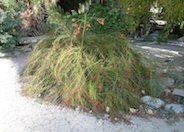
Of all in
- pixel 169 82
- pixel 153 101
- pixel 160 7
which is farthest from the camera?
pixel 160 7

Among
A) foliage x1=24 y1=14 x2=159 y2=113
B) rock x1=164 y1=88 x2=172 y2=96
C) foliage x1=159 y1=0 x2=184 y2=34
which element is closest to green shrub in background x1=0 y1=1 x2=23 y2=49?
foliage x1=24 y1=14 x2=159 y2=113

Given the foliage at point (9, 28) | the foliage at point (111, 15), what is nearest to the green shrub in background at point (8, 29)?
the foliage at point (9, 28)

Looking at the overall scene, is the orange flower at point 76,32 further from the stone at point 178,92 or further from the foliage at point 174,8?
the stone at point 178,92

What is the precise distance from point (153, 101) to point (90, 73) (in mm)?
823

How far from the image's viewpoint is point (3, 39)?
533cm

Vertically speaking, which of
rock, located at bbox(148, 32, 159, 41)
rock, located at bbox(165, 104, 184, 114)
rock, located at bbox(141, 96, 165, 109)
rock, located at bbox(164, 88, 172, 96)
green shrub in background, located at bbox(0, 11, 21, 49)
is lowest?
rock, located at bbox(165, 104, 184, 114)

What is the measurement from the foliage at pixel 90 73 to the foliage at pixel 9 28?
1.39m

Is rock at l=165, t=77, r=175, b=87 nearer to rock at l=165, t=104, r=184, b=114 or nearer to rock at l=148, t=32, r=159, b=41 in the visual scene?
rock at l=165, t=104, r=184, b=114

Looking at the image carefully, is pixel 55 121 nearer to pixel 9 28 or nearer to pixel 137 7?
pixel 137 7

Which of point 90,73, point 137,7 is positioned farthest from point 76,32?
point 137,7

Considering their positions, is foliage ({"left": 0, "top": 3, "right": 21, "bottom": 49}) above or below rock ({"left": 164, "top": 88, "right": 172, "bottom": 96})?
above

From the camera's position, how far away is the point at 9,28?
555 cm

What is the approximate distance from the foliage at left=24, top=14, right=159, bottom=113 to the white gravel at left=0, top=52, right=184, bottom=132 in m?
0.18

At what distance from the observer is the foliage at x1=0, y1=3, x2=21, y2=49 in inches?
212
